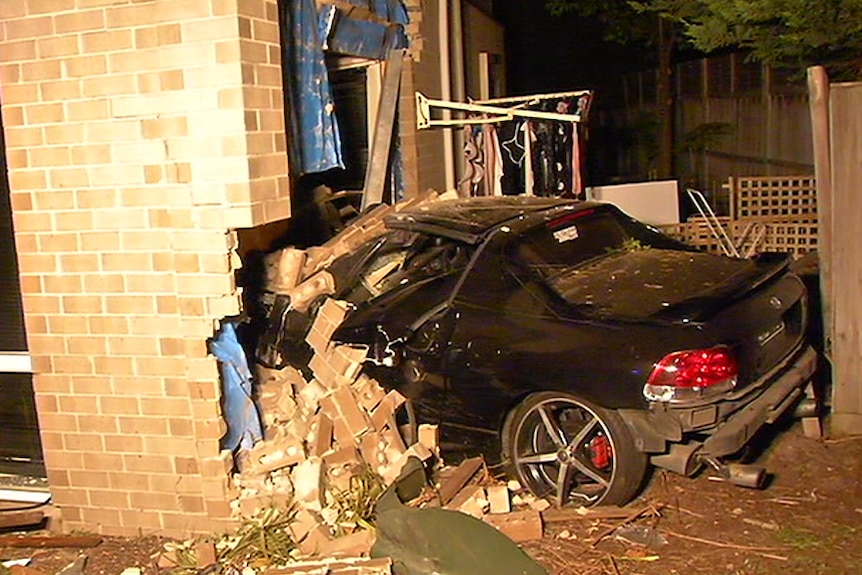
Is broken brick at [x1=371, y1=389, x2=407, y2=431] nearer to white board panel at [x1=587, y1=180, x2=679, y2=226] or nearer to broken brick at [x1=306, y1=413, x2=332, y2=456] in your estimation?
broken brick at [x1=306, y1=413, x2=332, y2=456]

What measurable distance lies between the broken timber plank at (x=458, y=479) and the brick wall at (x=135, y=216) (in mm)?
1277

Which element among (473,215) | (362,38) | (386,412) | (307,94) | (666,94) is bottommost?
(386,412)

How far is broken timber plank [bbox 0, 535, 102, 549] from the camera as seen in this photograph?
5.25 meters

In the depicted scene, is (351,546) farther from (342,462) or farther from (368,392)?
(368,392)

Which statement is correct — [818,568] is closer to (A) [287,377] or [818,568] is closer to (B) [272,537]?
(B) [272,537]

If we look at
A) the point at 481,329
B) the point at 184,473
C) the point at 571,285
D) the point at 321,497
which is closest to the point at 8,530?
the point at 184,473

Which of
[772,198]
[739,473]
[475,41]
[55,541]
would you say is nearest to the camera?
[739,473]

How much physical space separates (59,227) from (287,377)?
1739mm

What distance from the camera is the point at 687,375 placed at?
4582 millimetres

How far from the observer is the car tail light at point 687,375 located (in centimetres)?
458

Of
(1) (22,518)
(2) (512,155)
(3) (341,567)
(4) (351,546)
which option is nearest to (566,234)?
(4) (351,546)

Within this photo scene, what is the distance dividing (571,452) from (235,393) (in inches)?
79.3

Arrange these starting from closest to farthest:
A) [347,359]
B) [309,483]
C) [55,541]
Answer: [309,483] → [55,541] → [347,359]

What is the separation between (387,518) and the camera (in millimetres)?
4488
